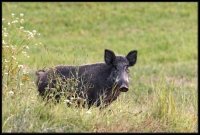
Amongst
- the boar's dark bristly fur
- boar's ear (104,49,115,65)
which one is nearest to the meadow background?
the boar's dark bristly fur

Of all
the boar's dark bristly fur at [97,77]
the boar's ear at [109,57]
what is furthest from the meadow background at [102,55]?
the boar's ear at [109,57]

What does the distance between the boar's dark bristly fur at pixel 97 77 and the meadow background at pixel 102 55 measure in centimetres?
18

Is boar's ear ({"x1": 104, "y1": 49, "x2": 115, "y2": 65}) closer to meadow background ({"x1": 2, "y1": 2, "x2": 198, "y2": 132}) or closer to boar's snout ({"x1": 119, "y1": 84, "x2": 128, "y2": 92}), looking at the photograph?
meadow background ({"x1": 2, "y1": 2, "x2": 198, "y2": 132})

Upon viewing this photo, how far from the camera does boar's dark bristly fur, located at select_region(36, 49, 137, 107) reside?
9.71 metres

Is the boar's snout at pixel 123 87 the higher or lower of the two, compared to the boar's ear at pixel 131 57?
lower

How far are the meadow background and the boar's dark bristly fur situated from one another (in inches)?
7.2

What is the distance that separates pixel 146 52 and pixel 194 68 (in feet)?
15.8

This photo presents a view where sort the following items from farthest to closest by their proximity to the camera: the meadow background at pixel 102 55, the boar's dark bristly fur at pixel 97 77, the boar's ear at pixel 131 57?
the boar's ear at pixel 131 57 → the boar's dark bristly fur at pixel 97 77 → the meadow background at pixel 102 55

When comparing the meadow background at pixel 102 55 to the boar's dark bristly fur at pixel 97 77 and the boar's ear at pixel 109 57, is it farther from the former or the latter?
the boar's ear at pixel 109 57

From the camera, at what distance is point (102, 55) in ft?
81.8

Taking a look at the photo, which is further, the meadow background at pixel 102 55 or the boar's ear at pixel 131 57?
the boar's ear at pixel 131 57

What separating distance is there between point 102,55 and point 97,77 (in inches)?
587

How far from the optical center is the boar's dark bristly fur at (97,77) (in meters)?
9.71

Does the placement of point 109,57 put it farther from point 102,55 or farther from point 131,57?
point 102,55
